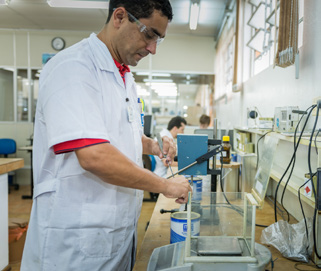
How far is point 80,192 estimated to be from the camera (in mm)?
913

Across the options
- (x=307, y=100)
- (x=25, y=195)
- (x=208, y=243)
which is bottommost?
(x=25, y=195)

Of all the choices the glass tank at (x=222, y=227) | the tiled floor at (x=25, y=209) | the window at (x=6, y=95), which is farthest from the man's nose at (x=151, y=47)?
the window at (x=6, y=95)

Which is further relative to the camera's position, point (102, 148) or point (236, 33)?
point (236, 33)

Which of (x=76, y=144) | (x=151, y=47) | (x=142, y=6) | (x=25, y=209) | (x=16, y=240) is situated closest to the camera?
(x=76, y=144)

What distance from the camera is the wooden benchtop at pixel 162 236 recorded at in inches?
39.7

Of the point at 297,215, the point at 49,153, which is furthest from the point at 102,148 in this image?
the point at 297,215

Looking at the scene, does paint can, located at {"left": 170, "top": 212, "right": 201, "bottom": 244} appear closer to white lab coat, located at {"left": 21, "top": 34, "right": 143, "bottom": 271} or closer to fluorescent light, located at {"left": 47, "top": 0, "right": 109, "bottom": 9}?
white lab coat, located at {"left": 21, "top": 34, "right": 143, "bottom": 271}

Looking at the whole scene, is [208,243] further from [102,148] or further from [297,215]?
[297,215]

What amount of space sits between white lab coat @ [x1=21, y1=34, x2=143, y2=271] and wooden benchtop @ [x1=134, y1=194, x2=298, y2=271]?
0.30 feet

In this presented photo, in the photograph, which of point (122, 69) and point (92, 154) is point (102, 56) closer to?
point (122, 69)

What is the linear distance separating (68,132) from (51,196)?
287 millimetres

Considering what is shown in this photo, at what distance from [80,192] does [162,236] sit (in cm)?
50

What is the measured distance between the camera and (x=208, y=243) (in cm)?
91

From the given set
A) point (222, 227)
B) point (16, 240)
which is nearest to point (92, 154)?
point (222, 227)
